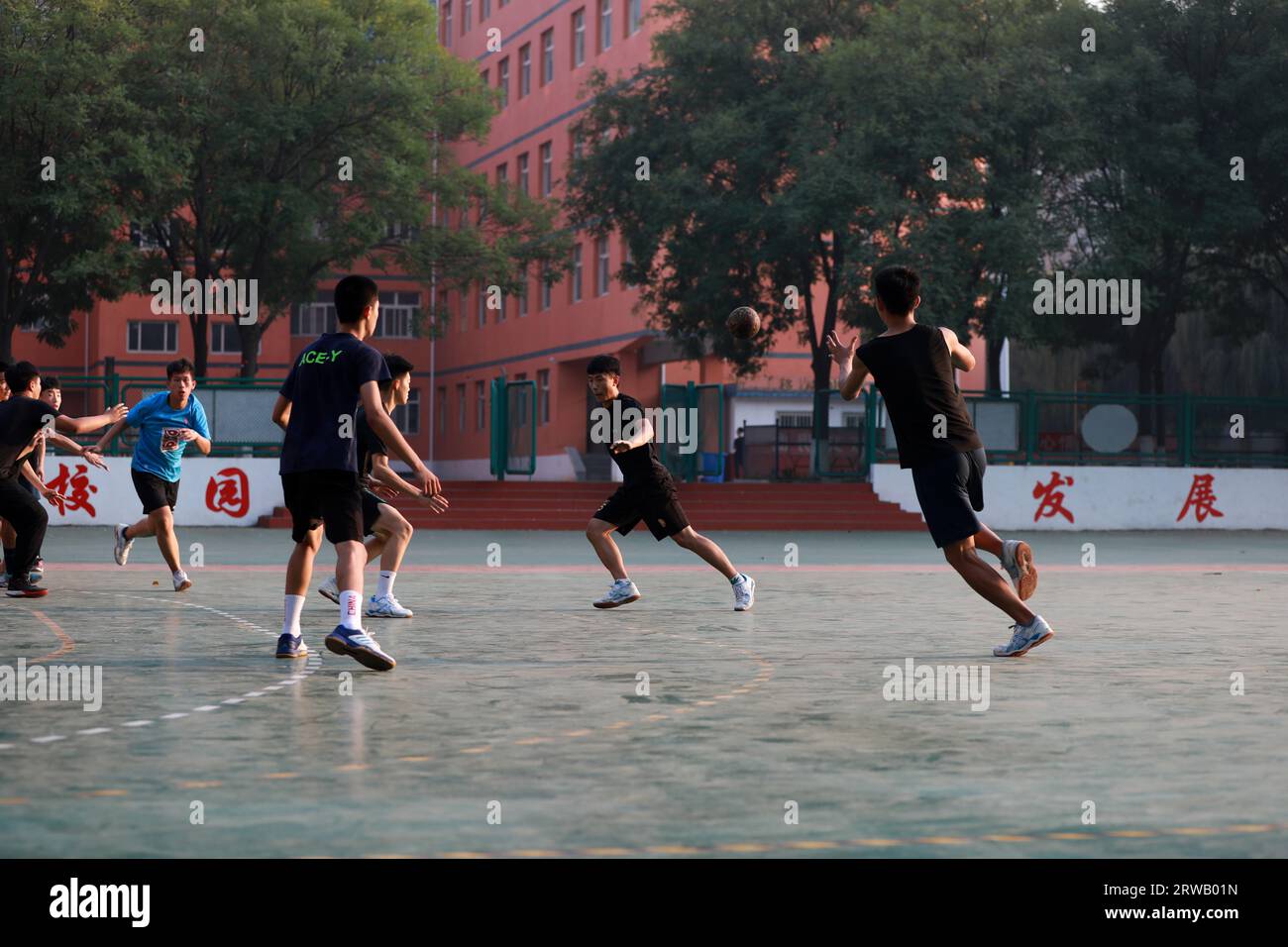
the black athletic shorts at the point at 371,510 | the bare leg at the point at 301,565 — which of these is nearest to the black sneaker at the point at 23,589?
the black athletic shorts at the point at 371,510

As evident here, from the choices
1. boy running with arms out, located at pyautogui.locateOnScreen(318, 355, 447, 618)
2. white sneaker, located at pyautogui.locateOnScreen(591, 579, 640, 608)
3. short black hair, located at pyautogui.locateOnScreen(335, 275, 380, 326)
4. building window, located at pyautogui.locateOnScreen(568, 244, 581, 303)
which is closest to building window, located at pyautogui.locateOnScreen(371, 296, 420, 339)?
building window, located at pyautogui.locateOnScreen(568, 244, 581, 303)

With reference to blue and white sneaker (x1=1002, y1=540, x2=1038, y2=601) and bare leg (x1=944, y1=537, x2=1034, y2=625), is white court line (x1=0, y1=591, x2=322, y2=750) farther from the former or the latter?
blue and white sneaker (x1=1002, y1=540, x2=1038, y2=601)

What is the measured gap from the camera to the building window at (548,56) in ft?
195

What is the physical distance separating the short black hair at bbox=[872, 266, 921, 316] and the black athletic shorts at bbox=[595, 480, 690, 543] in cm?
362

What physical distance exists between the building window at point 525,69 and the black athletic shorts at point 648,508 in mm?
49802

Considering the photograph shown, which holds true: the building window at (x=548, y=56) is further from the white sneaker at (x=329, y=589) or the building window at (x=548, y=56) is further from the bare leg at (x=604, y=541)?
the white sneaker at (x=329, y=589)

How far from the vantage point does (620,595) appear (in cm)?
1377

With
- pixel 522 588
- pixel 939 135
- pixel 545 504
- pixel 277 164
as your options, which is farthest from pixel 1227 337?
pixel 522 588

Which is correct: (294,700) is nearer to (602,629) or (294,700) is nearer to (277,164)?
(602,629)

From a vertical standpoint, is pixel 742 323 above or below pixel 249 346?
below

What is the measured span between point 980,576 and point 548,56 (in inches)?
2054

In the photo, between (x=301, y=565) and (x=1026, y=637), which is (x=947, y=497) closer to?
(x=1026, y=637)

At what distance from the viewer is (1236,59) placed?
118 ft

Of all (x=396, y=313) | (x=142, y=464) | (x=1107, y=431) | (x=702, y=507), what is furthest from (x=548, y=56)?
(x=142, y=464)
